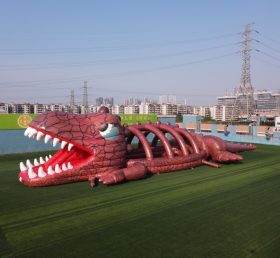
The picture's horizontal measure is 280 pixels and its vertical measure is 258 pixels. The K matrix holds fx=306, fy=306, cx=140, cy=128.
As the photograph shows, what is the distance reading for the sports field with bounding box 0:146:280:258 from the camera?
4891 mm

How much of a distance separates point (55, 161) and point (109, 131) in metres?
1.84

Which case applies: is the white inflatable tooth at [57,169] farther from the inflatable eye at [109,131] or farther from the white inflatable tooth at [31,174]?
the inflatable eye at [109,131]

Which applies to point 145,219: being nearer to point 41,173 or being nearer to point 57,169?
point 57,169

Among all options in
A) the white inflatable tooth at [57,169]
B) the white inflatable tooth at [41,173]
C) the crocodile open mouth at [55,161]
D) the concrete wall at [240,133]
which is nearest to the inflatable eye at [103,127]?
the crocodile open mouth at [55,161]

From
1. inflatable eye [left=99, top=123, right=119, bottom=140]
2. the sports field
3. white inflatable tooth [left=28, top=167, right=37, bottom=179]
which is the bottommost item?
the sports field

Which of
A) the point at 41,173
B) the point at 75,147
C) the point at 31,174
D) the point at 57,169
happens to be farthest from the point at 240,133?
the point at 31,174

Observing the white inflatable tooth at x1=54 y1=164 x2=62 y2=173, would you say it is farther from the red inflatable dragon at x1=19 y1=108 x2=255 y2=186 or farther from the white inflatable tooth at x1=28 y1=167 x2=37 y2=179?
the white inflatable tooth at x1=28 y1=167 x2=37 y2=179

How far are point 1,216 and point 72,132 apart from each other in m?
3.10

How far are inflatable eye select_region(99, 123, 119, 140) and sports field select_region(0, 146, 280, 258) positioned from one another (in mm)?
1512

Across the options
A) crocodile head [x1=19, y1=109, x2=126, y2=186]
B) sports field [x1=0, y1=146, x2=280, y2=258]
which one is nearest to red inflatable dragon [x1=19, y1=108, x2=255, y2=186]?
crocodile head [x1=19, y1=109, x2=126, y2=186]

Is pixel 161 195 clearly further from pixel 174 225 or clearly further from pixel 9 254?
pixel 9 254

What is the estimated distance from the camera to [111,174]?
891 centimetres

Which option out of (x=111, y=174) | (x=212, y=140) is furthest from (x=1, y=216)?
(x=212, y=140)

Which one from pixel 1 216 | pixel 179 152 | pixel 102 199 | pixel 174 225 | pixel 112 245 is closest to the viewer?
pixel 112 245
